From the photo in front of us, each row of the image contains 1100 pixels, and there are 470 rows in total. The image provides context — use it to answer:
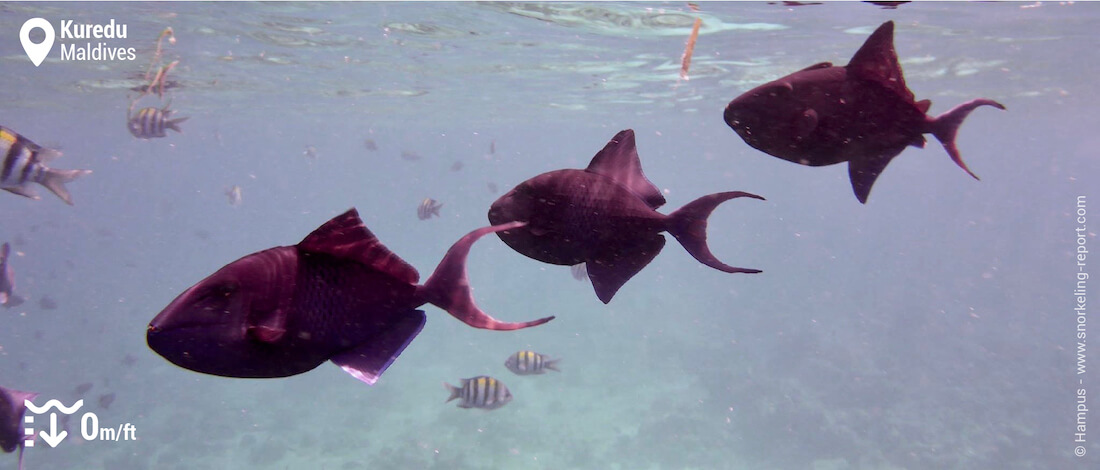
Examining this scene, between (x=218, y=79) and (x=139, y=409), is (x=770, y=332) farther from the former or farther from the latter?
(x=218, y=79)

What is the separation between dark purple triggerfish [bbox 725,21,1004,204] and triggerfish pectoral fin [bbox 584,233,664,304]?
50cm

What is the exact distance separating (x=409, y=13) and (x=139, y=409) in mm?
19024

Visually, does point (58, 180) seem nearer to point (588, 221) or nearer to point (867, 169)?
point (588, 221)

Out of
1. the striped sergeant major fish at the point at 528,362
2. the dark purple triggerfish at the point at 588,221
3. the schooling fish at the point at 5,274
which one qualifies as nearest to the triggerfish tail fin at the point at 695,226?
the dark purple triggerfish at the point at 588,221

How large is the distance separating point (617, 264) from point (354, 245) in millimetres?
885

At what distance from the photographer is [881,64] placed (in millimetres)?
1854

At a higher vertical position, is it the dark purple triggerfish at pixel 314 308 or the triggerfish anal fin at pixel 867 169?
the triggerfish anal fin at pixel 867 169

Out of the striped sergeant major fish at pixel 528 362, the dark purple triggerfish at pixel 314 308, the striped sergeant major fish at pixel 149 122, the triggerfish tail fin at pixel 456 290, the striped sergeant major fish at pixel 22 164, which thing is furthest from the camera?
the striped sergeant major fish at pixel 528 362

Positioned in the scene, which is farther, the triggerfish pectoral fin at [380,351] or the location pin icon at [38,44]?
the location pin icon at [38,44]

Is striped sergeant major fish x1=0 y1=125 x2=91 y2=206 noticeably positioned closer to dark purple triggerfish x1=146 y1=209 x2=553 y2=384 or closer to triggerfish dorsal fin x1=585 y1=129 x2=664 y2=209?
dark purple triggerfish x1=146 y1=209 x2=553 y2=384

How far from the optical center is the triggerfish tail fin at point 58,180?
15.9ft

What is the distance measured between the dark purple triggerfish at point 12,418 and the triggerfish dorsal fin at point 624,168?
14.6ft

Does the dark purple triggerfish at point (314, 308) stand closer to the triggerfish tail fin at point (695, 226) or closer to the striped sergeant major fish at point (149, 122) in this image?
the triggerfish tail fin at point (695, 226)

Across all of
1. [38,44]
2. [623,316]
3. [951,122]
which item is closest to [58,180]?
[951,122]
